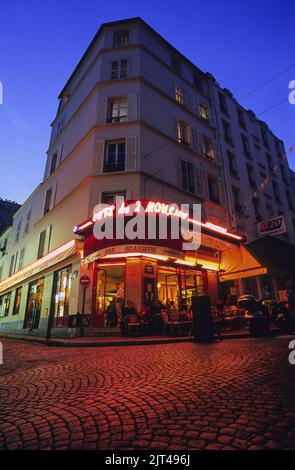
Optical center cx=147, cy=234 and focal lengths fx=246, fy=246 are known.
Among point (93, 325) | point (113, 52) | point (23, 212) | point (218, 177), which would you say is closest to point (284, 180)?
point (218, 177)

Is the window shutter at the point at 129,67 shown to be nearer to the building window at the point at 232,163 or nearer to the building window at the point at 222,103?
the building window at the point at 222,103

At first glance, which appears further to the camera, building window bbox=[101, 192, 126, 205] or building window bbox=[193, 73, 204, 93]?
building window bbox=[193, 73, 204, 93]

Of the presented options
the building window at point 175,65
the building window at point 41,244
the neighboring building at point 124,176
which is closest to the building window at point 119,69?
the neighboring building at point 124,176

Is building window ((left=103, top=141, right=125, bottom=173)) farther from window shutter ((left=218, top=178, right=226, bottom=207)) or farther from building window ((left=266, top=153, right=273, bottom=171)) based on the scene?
building window ((left=266, top=153, right=273, bottom=171))

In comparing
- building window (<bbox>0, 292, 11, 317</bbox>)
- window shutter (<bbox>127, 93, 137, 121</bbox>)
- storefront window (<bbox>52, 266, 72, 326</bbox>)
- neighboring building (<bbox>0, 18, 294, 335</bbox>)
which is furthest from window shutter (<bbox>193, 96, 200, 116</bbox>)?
building window (<bbox>0, 292, 11, 317</bbox>)

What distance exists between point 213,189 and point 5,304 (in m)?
20.3

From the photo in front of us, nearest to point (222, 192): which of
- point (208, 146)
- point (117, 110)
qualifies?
point (208, 146)

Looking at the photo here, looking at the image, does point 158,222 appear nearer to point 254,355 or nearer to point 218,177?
point 254,355

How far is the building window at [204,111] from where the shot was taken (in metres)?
18.2

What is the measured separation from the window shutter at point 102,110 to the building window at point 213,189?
7.74m

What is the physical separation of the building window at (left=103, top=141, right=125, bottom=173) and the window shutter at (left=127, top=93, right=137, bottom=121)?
1609 mm

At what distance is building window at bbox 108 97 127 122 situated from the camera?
1414 cm
